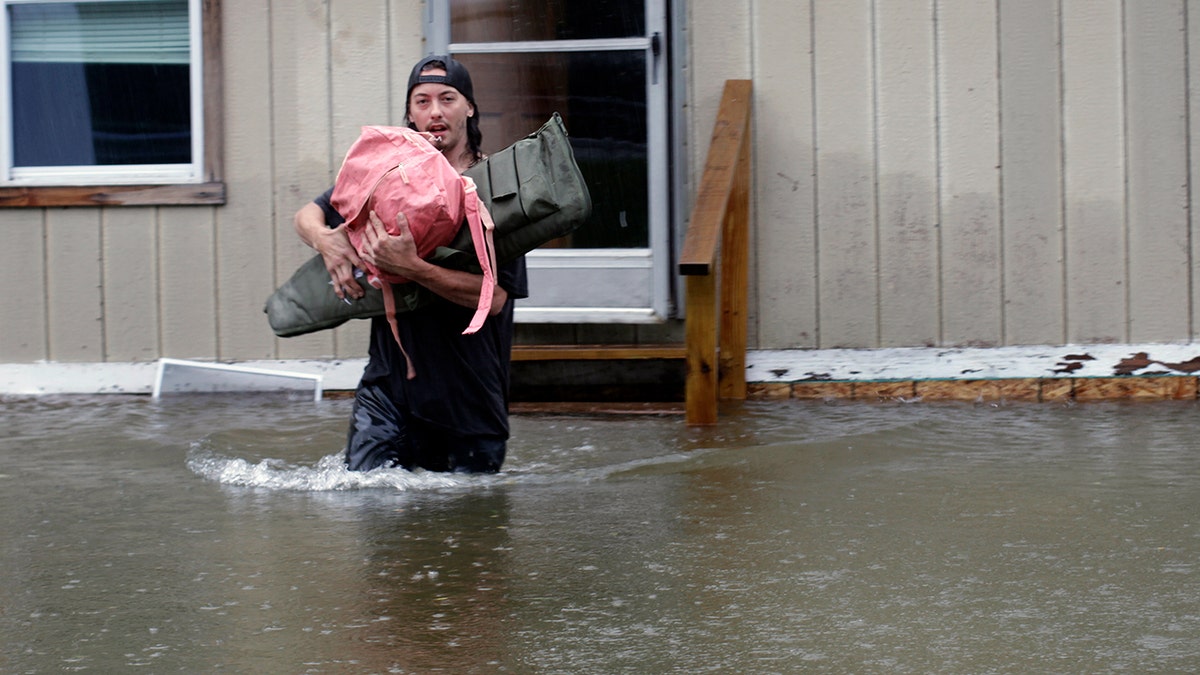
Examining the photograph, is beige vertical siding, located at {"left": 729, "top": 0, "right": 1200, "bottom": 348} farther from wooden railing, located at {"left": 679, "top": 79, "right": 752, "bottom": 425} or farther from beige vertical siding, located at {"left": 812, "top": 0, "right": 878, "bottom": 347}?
wooden railing, located at {"left": 679, "top": 79, "right": 752, "bottom": 425}

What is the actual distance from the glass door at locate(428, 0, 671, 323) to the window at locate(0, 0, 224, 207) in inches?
49.5

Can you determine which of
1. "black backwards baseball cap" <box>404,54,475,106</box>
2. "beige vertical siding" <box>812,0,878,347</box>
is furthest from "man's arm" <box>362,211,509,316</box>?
"beige vertical siding" <box>812,0,878,347</box>

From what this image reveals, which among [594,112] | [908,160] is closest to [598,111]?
[594,112]

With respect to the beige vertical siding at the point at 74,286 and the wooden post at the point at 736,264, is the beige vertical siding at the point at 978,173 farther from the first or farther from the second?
the beige vertical siding at the point at 74,286

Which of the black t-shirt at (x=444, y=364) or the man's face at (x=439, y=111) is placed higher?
the man's face at (x=439, y=111)

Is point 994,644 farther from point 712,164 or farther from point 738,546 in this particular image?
point 712,164

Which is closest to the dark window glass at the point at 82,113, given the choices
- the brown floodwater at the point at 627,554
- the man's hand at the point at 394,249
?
the brown floodwater at the point at 627,554

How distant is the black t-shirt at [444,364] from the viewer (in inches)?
167

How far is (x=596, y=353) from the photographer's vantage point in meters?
6.27

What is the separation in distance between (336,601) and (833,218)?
392 centimetres

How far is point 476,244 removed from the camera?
157 inches

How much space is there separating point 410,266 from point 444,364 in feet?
1.34

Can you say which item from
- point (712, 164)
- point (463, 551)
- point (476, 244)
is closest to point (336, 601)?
point (463, 551)

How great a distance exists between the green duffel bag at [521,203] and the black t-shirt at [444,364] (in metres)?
0.10
